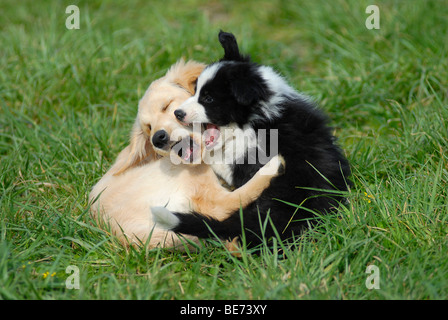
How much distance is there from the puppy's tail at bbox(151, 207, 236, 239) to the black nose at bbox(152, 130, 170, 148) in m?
0.53

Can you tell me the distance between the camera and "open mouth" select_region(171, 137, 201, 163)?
3025mm

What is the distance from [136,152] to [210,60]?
5.42 ft

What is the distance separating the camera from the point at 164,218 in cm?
259

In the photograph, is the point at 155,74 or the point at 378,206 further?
the point at 155,74

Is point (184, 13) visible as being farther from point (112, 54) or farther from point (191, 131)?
point (191, 131)

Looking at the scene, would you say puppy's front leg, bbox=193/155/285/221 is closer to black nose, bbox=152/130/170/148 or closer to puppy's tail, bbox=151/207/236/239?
puppy's tail, bbox=151/207/236/239

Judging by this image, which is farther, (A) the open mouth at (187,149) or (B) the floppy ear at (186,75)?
(B) the floppy ear at (186,75)

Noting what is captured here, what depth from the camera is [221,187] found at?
9.82 feet

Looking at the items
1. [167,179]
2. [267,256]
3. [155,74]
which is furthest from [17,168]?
[267,256]

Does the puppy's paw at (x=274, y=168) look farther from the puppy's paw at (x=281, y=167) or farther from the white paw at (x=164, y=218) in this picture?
the white paw at (x=164, y=218)

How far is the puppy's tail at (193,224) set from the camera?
2.60 meters

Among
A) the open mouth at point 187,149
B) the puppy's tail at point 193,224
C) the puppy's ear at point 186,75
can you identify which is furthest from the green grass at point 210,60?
the puppy's ear at point 186,75

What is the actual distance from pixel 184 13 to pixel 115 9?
31.9 inches
